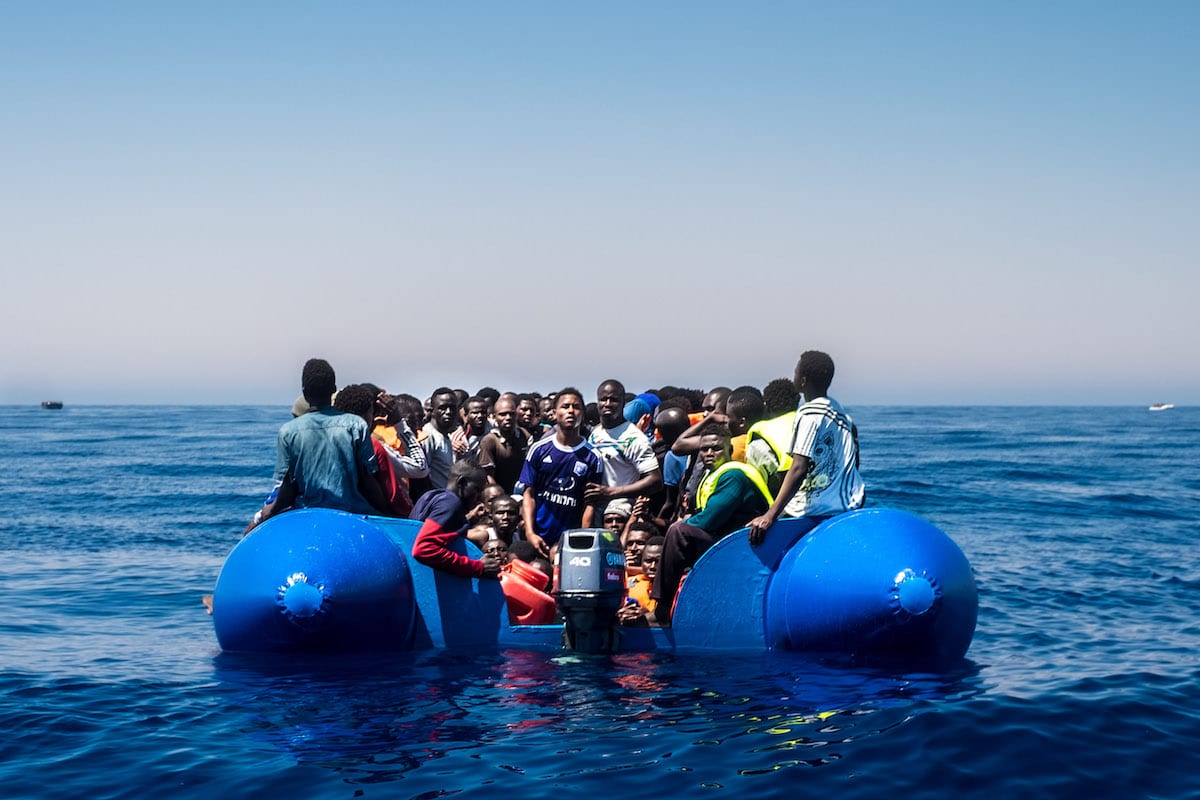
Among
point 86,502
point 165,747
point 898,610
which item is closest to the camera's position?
point 165,747

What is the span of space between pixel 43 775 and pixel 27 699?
191 cm

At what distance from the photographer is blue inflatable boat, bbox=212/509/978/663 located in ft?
25.7

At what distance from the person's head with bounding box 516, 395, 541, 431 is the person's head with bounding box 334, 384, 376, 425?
3.38m

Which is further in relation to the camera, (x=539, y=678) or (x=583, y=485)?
(x=583, y=485)

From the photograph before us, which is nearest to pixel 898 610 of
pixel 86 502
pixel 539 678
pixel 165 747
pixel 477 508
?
pixel 539 678

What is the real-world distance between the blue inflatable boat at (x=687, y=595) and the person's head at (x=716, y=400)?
232 centimetres

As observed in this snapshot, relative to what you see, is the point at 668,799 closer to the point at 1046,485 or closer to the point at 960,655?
the point at 960,655

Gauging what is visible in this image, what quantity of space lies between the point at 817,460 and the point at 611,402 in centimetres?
289

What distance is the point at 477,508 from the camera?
9828mm

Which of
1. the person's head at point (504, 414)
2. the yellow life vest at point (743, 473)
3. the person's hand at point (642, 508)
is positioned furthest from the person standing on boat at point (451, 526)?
the person's head at point (504, 414)

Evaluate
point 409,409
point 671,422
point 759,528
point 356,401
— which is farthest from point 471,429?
point 759,528

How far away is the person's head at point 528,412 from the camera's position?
12.3m

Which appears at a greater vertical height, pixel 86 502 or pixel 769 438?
pixel 769 438

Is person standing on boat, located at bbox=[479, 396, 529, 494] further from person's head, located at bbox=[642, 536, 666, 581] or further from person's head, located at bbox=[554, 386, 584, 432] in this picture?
person's head, located at bbox=[642, 536, 666, 581]
